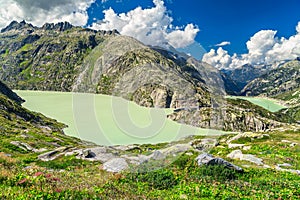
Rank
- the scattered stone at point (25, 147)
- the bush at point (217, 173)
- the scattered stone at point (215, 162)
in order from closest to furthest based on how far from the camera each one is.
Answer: the bush at point (217, 173) → the scattered stone at point (215, 162) → the scattered stone at point (25, 147)

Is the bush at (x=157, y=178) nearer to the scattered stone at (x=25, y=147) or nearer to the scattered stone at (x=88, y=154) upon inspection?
the scattered stone at (x=88, y=154)

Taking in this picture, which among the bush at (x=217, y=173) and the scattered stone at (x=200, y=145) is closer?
the bush at (x=217, y=173)

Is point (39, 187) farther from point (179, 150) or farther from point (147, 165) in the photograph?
point (179, 150)

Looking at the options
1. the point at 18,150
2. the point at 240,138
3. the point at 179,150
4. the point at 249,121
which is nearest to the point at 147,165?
the point at 179,150

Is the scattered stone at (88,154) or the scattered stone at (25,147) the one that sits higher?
the scattered stone at (88,154)

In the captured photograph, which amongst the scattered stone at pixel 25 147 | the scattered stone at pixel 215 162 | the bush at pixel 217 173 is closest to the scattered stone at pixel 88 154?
the scattered stone at pixel 215 162

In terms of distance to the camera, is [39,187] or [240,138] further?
[240,138]

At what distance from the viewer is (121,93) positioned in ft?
56.2

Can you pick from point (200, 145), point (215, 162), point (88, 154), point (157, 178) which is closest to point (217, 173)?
point (215, 162)

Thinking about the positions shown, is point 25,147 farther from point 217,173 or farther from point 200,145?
point 217,173

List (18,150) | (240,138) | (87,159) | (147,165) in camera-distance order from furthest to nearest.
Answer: (240,138) < (18,150) < (87,159) < (147,165)

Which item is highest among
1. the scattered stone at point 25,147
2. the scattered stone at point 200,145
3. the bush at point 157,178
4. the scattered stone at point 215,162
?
the scattered stone at point 215,162

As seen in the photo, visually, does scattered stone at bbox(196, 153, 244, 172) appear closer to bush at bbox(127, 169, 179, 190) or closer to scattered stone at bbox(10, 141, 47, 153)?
bush at bbox(127, 169, 179, 190)

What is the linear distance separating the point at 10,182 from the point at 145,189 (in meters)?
6.90
